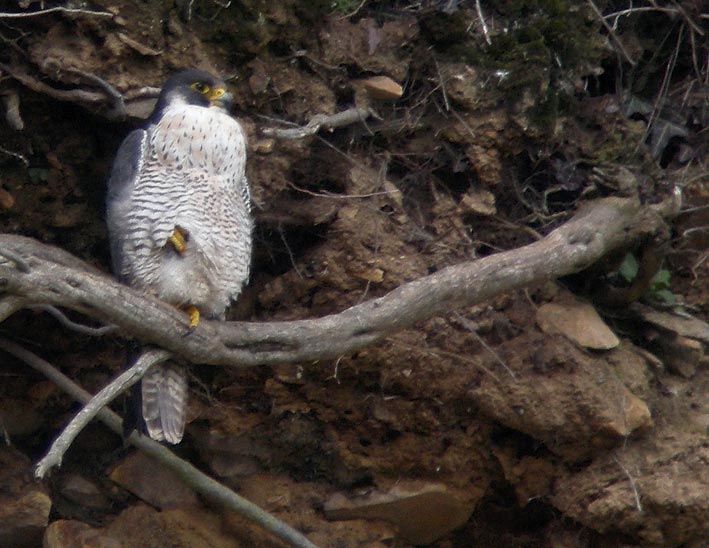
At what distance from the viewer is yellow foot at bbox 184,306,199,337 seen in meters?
3.19

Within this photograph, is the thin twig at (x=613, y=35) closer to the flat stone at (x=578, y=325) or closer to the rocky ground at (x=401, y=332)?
the rocky ground at (x=401, y=332)

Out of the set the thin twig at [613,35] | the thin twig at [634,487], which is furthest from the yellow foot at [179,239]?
the thin twig at [613,35]

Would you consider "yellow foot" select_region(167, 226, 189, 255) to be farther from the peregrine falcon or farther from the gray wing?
the gray wing

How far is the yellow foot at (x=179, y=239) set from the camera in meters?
3.51

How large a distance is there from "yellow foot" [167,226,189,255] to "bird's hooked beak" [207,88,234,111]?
0.50 m

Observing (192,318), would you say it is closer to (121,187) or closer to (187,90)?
(121,187)

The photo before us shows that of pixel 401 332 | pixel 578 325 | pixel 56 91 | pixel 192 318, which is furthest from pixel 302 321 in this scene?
pixel 578 325

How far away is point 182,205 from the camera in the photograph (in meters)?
3.55

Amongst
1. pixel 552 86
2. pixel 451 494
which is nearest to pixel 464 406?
pixel 451 494

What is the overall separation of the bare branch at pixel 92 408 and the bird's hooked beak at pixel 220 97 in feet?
3.22

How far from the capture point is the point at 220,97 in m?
3.81

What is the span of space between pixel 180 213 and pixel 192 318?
0.38 m

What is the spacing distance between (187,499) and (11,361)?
30.8 inches

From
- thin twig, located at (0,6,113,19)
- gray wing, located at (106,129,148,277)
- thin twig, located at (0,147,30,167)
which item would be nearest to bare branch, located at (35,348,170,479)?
gray wing, located at (106,129,148,277)
